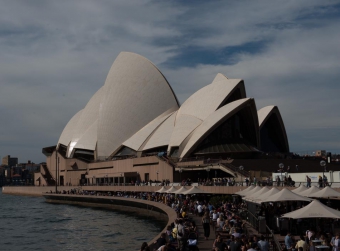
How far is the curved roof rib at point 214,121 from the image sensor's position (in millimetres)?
42094

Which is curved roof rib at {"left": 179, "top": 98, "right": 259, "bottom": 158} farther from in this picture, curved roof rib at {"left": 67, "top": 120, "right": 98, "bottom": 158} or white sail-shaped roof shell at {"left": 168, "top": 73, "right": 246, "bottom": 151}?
curved roof rib at {"left": 67, "top": 120, "right": 98, "bottom": 158}

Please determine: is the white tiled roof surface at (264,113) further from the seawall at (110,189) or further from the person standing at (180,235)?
the person standing at (180,235)

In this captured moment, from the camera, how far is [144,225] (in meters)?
27.3

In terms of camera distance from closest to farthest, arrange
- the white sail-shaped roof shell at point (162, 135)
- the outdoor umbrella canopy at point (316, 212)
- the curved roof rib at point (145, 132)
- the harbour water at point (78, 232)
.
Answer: the outdoor umbrella canopy at point (316, 212) → the harbour water at point (78, 232) → the white sail-shaped roof shell at point (162, 135) → the curved roof rib at point (145, 132)

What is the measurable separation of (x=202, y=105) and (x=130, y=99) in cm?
1253

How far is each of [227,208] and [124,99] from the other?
3498 cm

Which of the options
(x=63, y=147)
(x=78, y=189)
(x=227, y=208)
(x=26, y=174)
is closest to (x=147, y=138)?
(x=78, y=189)

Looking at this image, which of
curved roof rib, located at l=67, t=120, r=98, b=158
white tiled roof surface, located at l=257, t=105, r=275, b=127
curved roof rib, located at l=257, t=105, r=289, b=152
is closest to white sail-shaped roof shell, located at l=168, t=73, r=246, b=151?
white tiled roof surface, located at l=257, t=105, r=275, b=127

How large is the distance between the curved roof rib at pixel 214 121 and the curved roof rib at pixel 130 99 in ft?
38.2

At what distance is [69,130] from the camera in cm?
7056

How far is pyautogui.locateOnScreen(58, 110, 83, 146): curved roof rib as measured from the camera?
69344 millimetres

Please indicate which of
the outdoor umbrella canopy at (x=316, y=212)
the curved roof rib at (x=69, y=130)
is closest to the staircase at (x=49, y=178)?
the curved roof rib at (x=69, y=130)

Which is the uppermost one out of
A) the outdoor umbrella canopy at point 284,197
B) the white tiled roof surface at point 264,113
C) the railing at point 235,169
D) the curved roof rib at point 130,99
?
the curved roof rib at point 130,99

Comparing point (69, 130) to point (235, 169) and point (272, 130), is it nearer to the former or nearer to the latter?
point (272, 130)
